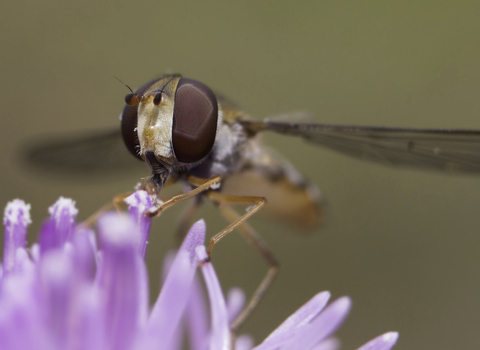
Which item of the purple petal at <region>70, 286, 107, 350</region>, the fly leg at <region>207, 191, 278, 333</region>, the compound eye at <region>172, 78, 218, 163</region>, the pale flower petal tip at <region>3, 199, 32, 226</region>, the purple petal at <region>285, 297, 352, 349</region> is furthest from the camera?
the fly leg at <region>207, 191, 278, 333</region>

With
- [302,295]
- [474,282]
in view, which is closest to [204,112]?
[302,295]

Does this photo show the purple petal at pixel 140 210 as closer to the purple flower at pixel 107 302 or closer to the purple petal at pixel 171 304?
the purple flower at pixel 107 302

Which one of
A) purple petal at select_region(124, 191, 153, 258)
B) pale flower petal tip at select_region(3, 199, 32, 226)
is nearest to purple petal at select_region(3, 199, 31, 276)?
pale flower petal tip at select_region(3, 199, 32, 226)

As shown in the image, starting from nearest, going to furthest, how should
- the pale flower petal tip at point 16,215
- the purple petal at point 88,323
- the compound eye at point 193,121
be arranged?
the purple petal at point 88,323 < the pale flower petal tip at point 16,215 < the compound eye at point 193,121

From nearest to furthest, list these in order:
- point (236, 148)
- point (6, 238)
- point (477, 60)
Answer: point (6, 238)
point (236, 148)
point (477, 60)

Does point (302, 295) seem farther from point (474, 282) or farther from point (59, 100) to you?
point (59, 100)

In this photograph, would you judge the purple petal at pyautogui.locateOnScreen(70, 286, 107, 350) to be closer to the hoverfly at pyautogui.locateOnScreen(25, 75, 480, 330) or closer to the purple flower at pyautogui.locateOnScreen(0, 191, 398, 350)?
the purple flower at pyautogui.locateOnScreen(0, 191, 398, 350)

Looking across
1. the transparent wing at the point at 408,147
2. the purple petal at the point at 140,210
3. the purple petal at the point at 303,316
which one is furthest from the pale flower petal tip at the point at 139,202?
the transparent wing at the point at 408,147

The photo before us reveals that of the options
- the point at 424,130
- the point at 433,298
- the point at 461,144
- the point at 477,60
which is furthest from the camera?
the point at 477,60
